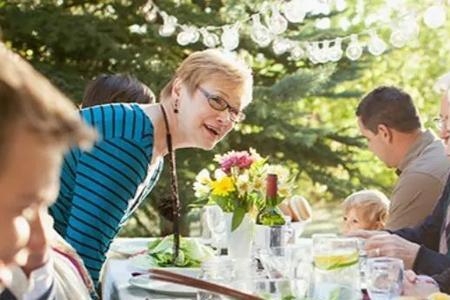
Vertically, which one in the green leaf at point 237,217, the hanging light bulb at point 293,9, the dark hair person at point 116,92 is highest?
the hanging light bulb at point 293,9

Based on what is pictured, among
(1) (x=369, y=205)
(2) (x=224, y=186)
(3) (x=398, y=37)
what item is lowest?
(1) (x=369, y=205)

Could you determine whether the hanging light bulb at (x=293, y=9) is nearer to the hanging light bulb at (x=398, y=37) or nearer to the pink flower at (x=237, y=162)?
the hanging light bulb at (x=398, y=37)

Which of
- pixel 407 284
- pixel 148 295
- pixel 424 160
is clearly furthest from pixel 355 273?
pixel 424 160

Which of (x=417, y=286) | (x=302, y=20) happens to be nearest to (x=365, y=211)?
(x=417, y=286)

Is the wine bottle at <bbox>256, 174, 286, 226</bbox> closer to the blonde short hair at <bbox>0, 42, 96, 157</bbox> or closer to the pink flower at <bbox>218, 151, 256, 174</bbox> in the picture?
the pink flower at <bbox>218, 151, 256, 174</bbox>

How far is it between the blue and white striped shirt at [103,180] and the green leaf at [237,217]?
0.27 metres

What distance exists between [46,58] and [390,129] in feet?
10.8

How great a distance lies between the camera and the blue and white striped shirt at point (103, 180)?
6.97ft

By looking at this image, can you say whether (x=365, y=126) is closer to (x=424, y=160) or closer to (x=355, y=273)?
(x=424, y=160)

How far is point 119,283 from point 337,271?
61 cm

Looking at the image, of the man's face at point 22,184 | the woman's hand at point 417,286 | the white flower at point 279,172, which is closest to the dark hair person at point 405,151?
the white flower at point 279,172

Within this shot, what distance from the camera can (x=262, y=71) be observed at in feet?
20.7

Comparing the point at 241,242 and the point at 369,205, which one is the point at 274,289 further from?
the point at 369,205

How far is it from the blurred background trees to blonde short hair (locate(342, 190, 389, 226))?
2.70 meters
